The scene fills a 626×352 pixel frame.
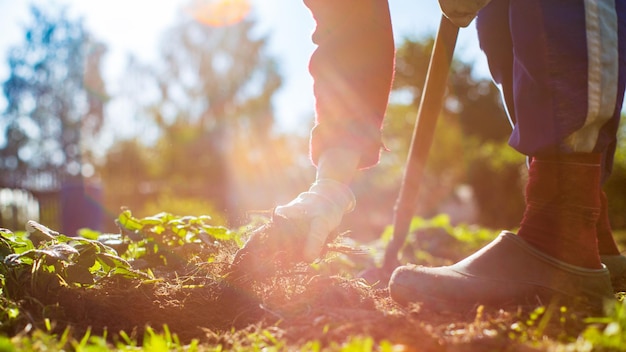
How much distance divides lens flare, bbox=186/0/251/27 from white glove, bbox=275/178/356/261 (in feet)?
73.8

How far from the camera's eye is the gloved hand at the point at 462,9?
1617 millimetres

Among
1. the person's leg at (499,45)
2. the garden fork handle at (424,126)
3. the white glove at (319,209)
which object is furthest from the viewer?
the garden fork handle at (424,126)

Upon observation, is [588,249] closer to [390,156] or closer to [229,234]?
[229,234]

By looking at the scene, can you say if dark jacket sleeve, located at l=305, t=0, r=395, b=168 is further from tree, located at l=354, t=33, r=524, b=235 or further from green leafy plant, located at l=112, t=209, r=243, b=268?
tree, located at l=354, t=33, r=524, b=235

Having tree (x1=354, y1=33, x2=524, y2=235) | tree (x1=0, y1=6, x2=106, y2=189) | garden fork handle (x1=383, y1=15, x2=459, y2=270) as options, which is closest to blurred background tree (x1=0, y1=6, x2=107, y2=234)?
tree (x1=0, y1=6, x2=106, y2=189)

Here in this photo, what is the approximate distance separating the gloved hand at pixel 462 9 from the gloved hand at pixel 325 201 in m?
0.61

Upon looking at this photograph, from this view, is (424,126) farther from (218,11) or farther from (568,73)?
(218,11)

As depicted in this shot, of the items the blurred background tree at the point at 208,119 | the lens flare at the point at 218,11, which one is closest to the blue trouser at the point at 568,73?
the blurred background tree at the point at 208,119

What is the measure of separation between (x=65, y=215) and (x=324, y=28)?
7136 mm

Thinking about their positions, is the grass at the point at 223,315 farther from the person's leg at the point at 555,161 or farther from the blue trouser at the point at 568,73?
the blue trouser at the point at 568,73

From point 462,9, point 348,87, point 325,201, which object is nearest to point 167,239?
point 325,201

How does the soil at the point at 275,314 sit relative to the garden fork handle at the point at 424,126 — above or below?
below

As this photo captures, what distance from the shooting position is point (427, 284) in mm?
1435

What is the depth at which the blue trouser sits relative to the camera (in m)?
1.36
